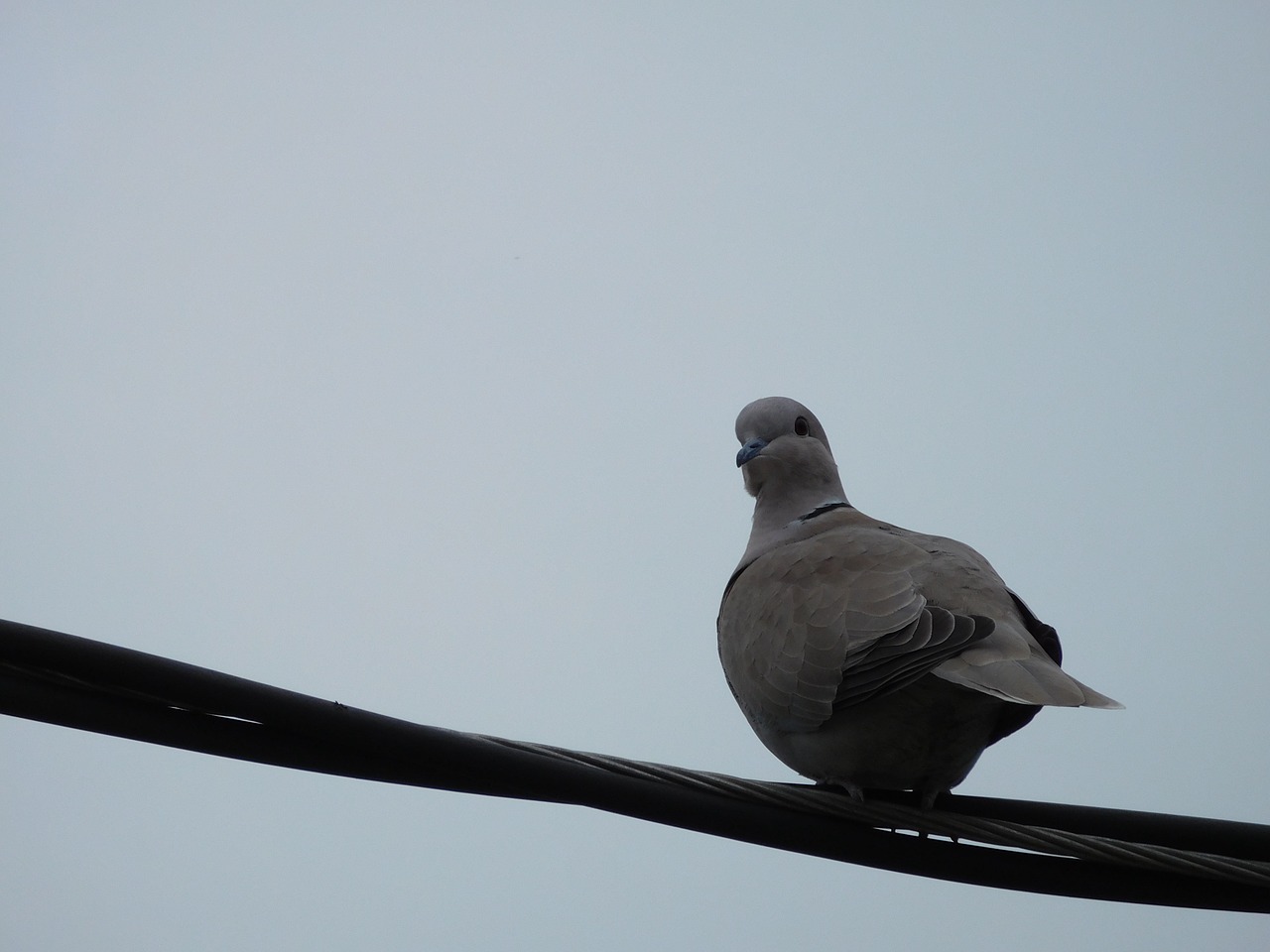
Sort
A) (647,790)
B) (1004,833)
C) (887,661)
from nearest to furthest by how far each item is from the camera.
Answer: (647,790)
(1004,833)
(887,661)

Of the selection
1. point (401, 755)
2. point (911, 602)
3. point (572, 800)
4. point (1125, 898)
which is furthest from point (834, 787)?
point (401, 755)

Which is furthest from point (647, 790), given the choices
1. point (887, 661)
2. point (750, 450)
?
point (750, 450)

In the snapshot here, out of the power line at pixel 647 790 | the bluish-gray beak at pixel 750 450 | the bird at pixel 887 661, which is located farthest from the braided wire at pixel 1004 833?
the bluish-gray beak at pixel 750 450

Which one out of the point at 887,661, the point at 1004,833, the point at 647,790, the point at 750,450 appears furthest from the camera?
the point at 750,450

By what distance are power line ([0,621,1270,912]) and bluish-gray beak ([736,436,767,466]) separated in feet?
5.20

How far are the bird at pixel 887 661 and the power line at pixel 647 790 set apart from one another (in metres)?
0.21

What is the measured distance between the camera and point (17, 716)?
1702 millimetres

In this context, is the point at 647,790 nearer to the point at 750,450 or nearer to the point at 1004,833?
the point at 1004,833

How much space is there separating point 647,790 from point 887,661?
2.14 feet

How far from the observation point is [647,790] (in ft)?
6.50

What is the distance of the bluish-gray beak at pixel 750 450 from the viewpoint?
3.77 meters

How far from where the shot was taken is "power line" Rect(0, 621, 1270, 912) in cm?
170

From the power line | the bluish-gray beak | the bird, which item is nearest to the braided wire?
the power line

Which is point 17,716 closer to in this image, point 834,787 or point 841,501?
point 834,787
